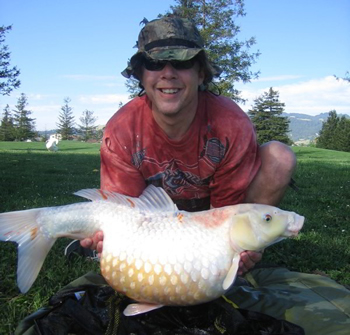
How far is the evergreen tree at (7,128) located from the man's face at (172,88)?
209 ft

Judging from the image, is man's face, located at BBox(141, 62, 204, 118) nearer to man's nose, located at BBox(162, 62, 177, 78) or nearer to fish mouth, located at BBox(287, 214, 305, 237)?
man's nose, located at BBox(162, 62, 177, 78)

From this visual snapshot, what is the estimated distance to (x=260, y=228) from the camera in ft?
6.33

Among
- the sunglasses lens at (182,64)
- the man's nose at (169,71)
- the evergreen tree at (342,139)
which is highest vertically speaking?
the sunglasses lens at (182,64)

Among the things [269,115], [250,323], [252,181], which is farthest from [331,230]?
[269,115]

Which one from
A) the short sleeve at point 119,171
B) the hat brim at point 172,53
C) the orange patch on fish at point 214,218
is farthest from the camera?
the short sleeve at point 119,171

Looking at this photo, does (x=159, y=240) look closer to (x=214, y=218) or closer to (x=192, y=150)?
(x=214, y=218)

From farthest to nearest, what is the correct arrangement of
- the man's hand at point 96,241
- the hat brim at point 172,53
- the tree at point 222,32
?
1. the tree at point 222,32
2. the hat brim at point 172,53
3. the man's hand at point 96,241

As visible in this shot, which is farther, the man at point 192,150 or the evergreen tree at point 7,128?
the evergreen tree at point 7,128

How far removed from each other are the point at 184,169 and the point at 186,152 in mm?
131

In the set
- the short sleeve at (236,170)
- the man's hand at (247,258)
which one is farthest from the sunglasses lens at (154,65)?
the man's hand at (247,258)

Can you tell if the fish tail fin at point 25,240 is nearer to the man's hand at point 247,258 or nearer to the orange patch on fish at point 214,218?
the orange patch on fish at point 214,218

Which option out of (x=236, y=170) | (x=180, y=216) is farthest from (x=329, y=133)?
(x=180, y=216)

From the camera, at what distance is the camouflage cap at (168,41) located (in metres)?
2.59

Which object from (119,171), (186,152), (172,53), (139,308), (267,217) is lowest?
(139,308)
